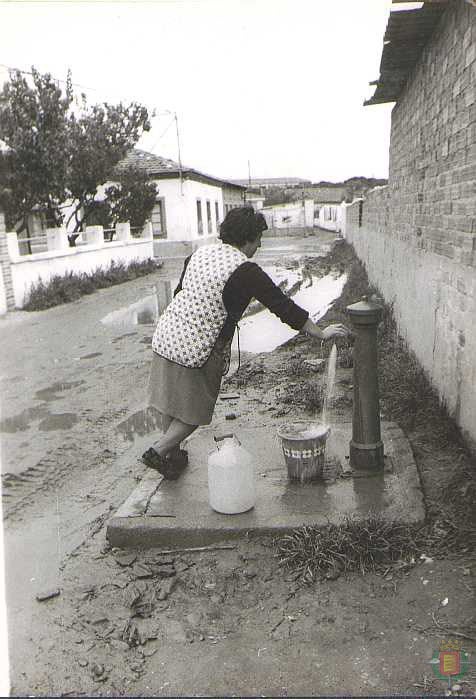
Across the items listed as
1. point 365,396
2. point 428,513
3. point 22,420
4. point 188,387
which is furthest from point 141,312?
point 428,513

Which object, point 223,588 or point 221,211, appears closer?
point 223,588

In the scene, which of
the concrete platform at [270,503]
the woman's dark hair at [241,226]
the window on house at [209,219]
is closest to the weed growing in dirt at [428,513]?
the concrete platform at [270,503]

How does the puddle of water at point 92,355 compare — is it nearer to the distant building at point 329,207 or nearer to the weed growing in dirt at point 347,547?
the weed growing in dirt at point 347,547

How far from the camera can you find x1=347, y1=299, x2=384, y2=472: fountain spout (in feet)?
11.6

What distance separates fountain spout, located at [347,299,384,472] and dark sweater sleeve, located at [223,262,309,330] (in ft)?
1.44

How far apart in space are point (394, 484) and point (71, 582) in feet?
6.22

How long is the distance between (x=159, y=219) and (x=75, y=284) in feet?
48.7

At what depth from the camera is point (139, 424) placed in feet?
17.6

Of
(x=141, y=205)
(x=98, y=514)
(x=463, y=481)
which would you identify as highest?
(x=141, y=205)

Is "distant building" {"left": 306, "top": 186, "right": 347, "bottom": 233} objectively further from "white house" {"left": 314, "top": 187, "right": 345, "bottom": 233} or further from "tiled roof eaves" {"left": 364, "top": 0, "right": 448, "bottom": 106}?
"tiled roof eaves" {"left": 364, "top": 0, "right": 448, "bottom": 106}

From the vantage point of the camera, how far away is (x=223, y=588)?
2832 mm

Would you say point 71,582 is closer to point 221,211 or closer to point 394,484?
point 394,484

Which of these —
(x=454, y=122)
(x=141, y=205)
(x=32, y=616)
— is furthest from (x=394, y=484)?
(x=141, y=205)

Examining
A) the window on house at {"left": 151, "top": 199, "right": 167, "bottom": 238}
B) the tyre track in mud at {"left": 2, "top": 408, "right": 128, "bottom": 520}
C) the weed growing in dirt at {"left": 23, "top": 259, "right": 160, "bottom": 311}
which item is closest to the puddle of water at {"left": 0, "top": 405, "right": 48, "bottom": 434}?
the tyre track in mud at {"left": 2, "top": 408, "right": 128, "bottom": 520}
